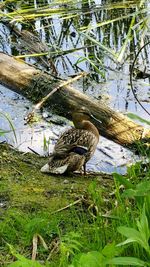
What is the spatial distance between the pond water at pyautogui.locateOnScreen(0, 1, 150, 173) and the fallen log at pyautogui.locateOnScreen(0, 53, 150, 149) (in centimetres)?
12

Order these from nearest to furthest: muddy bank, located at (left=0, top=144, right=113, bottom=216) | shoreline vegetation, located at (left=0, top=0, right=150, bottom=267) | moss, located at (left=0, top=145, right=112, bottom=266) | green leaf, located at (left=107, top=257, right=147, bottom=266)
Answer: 1. green leaf, located at (left=107, top=257, right=147, bottom=266)
2. shoreline vegetation, located at (left=0, top=0, right=150, bottom=267)
3. moss, located at (left=0, top=145, right=112, bottom=266)
4. muddy bank, located at (left=0, top=144, right=113, bottom=216)

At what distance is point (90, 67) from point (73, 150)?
285 cm

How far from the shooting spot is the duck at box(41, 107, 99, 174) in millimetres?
5254

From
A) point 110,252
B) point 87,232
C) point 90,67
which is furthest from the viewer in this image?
point 90,67

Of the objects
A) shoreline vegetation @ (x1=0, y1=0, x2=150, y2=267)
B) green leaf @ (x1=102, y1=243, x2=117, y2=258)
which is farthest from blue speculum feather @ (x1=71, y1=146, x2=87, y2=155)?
green leaf @ (x1=102, y1=243, x2=117, y2=258)

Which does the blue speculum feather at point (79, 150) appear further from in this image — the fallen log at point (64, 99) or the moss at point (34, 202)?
the fallen log at point (64, 99)

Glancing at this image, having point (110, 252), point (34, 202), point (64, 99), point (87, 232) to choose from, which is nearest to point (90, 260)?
point (110, 252)

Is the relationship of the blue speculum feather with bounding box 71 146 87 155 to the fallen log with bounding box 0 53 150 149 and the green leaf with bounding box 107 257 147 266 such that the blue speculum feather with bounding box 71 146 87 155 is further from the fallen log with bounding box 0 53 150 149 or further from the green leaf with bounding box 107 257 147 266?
the green leaf with bounding box 107 257 147 266

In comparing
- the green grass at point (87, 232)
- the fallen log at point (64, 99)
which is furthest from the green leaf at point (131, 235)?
the fallen log at point (64, 99)

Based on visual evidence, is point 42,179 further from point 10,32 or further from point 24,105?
point 10,32

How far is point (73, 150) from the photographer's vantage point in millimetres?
5570

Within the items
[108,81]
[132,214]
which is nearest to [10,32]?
[108,81]

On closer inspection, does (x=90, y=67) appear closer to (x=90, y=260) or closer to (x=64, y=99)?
(x=64, y=99)

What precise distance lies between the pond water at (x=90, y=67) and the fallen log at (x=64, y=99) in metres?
0.12
